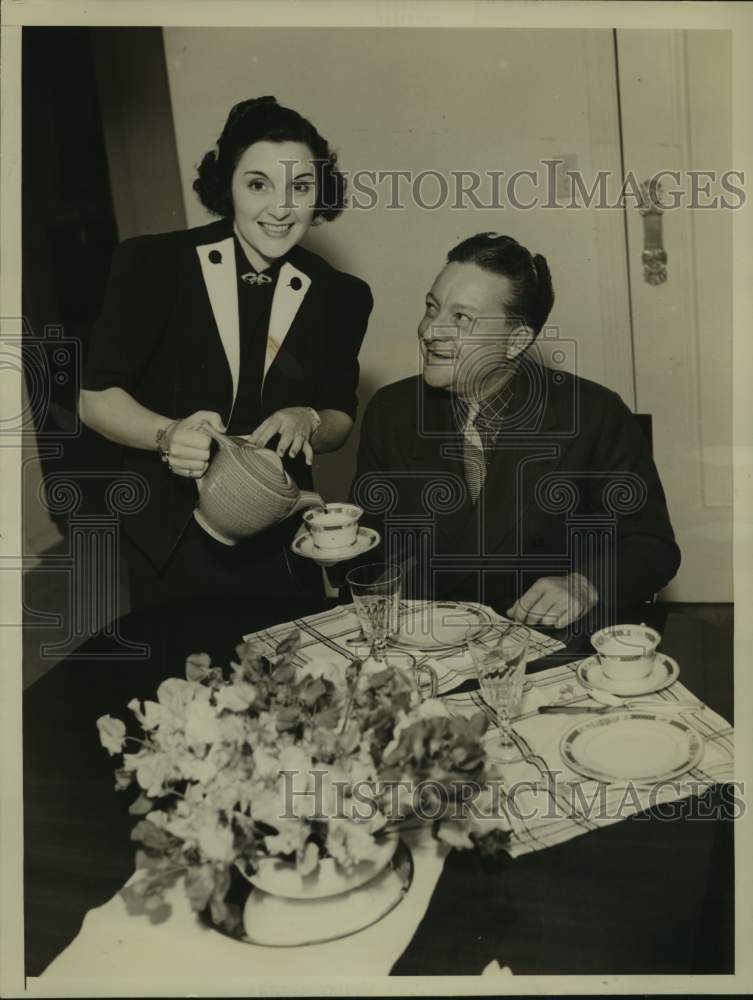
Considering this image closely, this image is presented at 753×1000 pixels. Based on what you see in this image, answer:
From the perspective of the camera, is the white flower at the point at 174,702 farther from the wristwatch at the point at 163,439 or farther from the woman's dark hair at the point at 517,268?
the woman's dark hair at the point at 517,268

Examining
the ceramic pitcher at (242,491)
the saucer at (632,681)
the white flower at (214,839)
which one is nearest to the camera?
the white flower at (214,839)

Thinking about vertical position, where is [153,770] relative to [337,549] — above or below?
below

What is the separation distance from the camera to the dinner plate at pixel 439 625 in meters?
1.35

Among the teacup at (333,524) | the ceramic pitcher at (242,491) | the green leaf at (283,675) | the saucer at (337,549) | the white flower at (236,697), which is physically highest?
the ceramic pitcher at (242,491)

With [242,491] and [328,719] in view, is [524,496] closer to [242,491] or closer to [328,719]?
[242,491]

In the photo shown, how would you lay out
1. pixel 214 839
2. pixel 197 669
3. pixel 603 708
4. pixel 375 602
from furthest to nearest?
1. pixel 375 602
2. pixel 603 708
3. pixel 197 669
4. pixel 214 839

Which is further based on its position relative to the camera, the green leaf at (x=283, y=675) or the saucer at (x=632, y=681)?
the saucer at (x=632, y=681)

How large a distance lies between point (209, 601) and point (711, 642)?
0.73 metres

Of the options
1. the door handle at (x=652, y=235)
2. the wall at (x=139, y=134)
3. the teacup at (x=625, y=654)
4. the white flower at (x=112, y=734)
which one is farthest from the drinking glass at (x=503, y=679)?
the wall at (x=139, y=134)

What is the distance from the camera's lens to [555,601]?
1.39m

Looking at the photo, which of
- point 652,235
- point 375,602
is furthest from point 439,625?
point 652,235

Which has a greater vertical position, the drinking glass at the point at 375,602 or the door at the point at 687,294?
the door at the point at 687,294

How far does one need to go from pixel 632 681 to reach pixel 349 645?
15.1 inches

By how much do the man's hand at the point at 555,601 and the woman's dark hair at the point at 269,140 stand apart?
0.61 m
